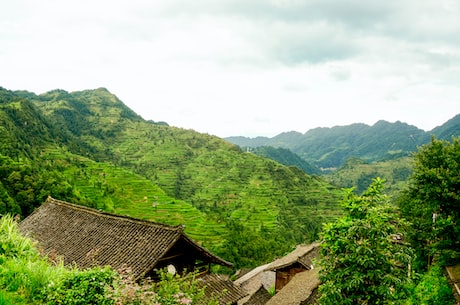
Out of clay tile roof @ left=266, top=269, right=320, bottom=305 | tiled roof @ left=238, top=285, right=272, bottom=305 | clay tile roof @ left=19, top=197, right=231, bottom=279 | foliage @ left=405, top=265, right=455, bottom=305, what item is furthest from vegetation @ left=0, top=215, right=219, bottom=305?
tiled roof @ left=238, top=285, right=272, bottom=305

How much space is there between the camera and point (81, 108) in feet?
639

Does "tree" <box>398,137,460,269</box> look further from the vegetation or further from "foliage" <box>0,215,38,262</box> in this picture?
"foliage" <box>0,215,38,262</box>

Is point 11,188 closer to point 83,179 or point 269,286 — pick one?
point 83,179

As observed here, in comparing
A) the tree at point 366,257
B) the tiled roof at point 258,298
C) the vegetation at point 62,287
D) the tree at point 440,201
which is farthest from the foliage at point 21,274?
the tiled roof at point 258,298

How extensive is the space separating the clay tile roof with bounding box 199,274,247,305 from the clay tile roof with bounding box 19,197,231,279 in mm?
919

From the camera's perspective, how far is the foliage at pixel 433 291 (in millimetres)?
15555

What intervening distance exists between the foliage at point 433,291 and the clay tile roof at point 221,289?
8.10 meters

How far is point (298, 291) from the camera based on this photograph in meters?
24.5

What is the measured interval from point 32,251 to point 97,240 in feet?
32.7

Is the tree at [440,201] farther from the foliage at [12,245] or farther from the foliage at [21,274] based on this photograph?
the foliage at [12,245]

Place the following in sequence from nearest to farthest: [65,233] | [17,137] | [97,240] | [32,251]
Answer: [32,251] → [97,240] → [65,233] → [17,137]

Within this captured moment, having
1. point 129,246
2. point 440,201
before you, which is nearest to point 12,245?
point 129,246

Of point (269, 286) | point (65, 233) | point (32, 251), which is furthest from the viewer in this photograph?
point (269, 286)

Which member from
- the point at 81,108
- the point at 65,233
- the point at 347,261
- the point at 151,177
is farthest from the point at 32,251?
the point at 81,108
